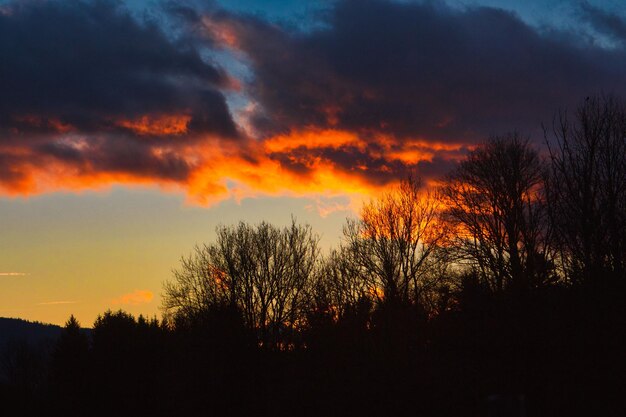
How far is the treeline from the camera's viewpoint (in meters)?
16.7

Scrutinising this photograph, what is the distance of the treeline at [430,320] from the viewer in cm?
1673

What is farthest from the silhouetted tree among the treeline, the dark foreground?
the dark foreground

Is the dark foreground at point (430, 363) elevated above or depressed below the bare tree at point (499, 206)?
below

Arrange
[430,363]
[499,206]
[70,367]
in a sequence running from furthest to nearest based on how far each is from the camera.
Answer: [70,367]
[499,206]
[430,363]

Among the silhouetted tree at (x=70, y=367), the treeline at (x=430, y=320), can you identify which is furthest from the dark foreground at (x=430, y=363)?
the silhouetted tree at (x=70, y=367)

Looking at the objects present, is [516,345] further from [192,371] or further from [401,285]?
[401,285]

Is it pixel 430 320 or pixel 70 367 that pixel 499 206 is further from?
pixel 70 367

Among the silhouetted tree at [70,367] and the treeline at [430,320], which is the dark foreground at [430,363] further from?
the silhouetted tree at [70,367]

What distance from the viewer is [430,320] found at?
76.9ft

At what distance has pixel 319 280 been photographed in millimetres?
52531

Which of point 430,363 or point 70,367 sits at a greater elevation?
point 70,367

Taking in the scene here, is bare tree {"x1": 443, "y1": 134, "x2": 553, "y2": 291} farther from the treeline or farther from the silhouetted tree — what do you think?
the silhouetted tree

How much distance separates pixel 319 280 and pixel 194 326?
47.7 ft

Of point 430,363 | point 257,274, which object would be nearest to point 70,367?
point 257,274
